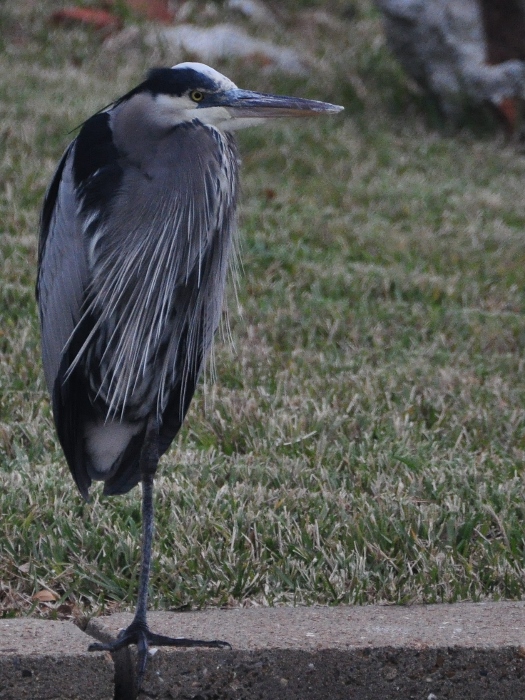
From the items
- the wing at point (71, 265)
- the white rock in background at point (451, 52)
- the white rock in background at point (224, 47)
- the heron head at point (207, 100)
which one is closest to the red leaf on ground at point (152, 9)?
the white rock in background at point (224, 47)

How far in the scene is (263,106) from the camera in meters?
2.66

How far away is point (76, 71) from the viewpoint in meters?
8.80

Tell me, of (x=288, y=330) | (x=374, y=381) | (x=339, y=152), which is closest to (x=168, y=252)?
(x=374, y=381)

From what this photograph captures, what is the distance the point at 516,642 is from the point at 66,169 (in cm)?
164

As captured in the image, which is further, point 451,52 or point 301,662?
point 451,52

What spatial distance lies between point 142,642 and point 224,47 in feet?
25.7

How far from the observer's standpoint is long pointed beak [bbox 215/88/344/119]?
104 inches

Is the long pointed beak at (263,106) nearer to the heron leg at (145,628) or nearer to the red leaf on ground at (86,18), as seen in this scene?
the heron leg at (145,628)

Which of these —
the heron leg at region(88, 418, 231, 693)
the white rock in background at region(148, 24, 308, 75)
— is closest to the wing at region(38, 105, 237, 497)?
the heron leg at region(88, 418, 231, 693)

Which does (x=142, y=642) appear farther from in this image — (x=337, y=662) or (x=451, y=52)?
(x=451, y=52)

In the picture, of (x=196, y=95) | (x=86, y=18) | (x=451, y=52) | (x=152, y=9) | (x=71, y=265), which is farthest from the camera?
(x=152, y=9)

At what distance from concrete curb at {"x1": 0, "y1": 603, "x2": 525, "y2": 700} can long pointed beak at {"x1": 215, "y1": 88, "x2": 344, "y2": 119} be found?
1252 mm

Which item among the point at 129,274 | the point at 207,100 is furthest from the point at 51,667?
the point at 207,100

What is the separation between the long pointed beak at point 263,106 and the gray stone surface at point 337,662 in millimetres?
1252
